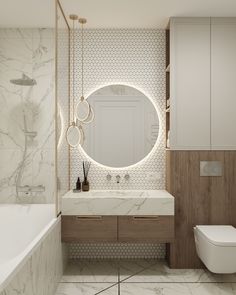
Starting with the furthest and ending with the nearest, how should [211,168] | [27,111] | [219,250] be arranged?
[27,111] < [211,168] < [219,250]

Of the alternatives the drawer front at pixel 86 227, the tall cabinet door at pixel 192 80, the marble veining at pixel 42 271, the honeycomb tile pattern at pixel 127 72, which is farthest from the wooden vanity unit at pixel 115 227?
the tall cabinet door at pixel 192 80

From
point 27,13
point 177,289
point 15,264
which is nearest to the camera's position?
point 15,264

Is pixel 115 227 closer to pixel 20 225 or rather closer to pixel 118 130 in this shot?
pixel 20 225

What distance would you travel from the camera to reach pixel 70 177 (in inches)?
133

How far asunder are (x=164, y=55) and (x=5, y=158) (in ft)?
6.75

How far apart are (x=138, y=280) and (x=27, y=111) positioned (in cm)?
204

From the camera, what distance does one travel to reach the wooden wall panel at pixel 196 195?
3.05 m

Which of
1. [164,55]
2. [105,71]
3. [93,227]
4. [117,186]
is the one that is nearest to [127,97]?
[105,71]

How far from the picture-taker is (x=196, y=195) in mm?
3057

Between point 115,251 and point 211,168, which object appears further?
point 115,251

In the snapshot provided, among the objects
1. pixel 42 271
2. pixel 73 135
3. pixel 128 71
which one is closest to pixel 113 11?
pixel 128 71

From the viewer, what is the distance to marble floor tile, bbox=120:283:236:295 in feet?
8.43

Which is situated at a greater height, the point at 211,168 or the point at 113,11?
the point at 113,11

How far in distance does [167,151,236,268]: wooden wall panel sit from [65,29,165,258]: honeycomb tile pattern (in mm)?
332
